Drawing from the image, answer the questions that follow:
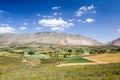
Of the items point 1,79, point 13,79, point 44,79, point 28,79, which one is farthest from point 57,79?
point 1,79

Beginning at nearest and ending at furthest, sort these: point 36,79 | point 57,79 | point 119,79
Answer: point 119,79, point 57,79, point 36,79

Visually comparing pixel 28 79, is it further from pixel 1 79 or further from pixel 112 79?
pixel 112 79

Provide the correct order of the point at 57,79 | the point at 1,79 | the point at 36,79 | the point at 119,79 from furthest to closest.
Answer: the point at 1,79
the point at 36,79
the point at 57,79
the point at 119,79

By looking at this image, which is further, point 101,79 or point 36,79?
point 36,79

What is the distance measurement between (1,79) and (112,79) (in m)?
26.1

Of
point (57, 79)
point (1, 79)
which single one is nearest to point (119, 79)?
point (57, 79)

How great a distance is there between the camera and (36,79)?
44.4 m

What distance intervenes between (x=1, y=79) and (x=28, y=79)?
24.5 ft

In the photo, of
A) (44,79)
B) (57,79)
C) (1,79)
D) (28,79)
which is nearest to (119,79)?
(57,79)

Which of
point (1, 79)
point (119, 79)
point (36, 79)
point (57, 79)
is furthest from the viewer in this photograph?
point (1, 79)

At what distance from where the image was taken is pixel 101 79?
3653 centimetres

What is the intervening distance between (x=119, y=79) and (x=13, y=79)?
23490 millimetres

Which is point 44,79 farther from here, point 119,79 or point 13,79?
point 119,79

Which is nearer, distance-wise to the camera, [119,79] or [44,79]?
[119,79]
